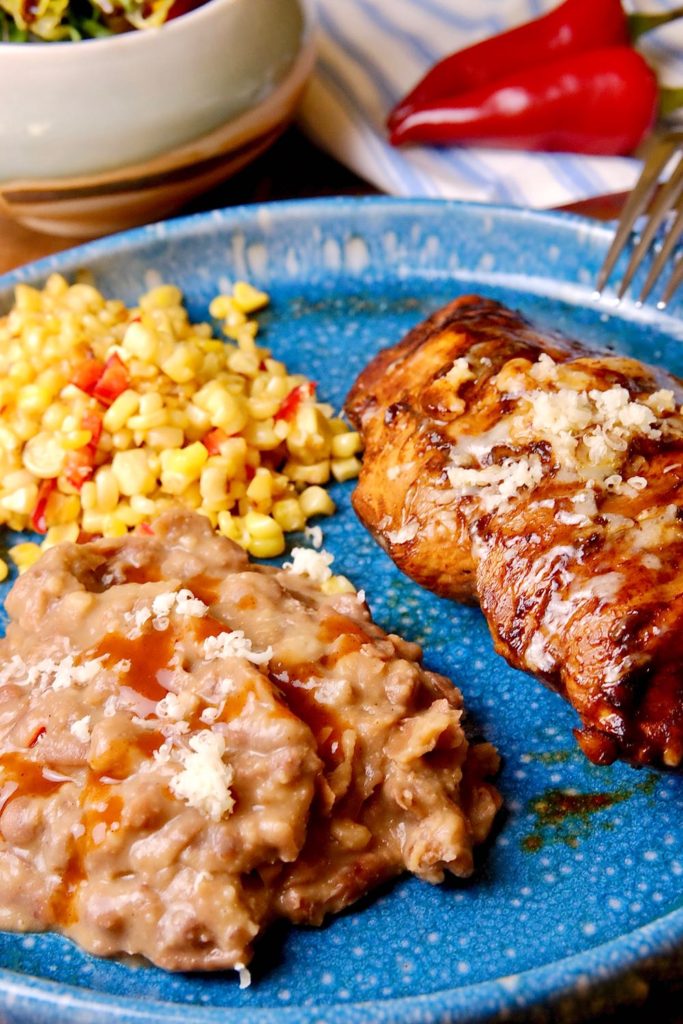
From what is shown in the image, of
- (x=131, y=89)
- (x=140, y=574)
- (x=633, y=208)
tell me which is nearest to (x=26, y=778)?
(x=140, y=574)

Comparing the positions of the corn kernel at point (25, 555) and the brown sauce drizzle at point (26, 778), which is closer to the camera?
the brown sauce drizzle at point (26, 778)

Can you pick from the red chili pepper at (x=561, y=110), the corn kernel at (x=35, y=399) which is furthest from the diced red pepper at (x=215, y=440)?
the red chili pepper at (x=561, y=110)

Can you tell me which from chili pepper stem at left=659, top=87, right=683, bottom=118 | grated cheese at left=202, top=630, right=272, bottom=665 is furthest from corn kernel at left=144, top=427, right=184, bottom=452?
chili pepper stem at left=659, top=87, right=683, bottom=118

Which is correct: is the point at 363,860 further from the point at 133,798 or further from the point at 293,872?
the point at 133,798

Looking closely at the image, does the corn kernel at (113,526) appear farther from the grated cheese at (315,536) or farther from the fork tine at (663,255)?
the fork tine at (663,255)

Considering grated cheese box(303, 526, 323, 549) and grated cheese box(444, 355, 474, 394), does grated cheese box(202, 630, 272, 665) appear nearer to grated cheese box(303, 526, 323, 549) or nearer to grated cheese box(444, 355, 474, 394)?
grated cheese box(303, 526, 323, 549)

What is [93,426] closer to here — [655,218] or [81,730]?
[81,730]
